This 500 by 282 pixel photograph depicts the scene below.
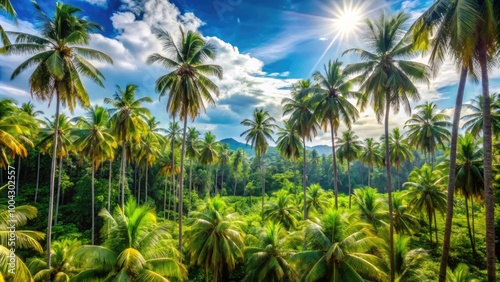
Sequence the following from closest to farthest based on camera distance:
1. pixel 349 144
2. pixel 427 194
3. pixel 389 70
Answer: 1. pixel 389 70
2. pixel 427 194
3. pixel 349 144

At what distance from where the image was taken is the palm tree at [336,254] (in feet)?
38.8

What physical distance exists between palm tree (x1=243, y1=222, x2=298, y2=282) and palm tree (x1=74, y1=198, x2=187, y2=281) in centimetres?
604

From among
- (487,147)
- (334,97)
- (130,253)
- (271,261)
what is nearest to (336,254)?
(271,261)

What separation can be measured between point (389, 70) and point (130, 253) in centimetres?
1612

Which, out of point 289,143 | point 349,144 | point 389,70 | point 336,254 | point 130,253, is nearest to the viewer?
point 130,253

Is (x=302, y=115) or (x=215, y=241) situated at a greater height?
(x=302, y=115)

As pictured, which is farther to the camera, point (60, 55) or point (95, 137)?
point (95, 137)

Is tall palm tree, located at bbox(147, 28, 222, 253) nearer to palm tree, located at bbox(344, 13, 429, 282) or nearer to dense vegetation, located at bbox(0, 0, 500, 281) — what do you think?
dense vegetation, located at bbox(0, 0, 500, 281)

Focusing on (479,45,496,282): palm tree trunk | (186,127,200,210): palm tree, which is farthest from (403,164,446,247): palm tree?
(186,127,200,210): palm tree

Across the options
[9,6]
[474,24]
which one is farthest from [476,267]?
[9,6]

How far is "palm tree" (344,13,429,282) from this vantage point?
14.4 m

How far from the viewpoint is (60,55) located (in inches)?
552

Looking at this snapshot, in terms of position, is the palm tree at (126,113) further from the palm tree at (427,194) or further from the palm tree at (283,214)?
the palm tree at (427,194)

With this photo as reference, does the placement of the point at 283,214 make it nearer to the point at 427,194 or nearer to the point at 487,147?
the point at 427,194
